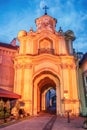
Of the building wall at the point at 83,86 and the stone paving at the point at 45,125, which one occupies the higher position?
the building wall at the point at 83,86

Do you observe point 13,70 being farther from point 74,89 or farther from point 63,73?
point 74,89

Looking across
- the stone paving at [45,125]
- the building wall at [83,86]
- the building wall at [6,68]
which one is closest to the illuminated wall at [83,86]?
the building wall at [83,86]

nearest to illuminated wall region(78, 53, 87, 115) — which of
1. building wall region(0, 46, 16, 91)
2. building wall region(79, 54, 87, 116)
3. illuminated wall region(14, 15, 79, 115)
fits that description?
building wall region(79, 54, 87, 116)

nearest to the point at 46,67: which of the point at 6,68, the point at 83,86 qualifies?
the point at 83,86

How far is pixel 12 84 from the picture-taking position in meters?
27.5

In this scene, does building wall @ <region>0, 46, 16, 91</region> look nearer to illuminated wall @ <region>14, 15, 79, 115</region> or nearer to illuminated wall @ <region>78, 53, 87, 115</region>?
illuminated wall @ <region>14, 15, 79, 115</region>

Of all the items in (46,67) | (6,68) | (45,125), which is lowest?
(45,125)

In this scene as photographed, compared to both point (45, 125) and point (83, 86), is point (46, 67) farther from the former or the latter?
point (45, 125)

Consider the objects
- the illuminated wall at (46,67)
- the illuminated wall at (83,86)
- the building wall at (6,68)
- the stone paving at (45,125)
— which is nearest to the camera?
the stone paving at (45,125)

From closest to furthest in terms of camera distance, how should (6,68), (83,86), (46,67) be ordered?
(46,67), (83,86), (6,68)

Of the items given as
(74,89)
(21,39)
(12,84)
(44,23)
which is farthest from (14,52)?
(74,89)

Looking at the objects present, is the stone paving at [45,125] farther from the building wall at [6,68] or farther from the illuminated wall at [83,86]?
the building wall at [6,68]

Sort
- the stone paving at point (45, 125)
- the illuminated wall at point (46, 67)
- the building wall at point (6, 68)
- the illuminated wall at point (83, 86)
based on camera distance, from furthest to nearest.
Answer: the building wall at point (6, 68) → the illuminated wall at point (83, 86) → the illuminated wall at point (46, 67) → the stone paving at point (45, 125)

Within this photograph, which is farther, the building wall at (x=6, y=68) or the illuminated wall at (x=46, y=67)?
the building wall at (x=6, y=68)
